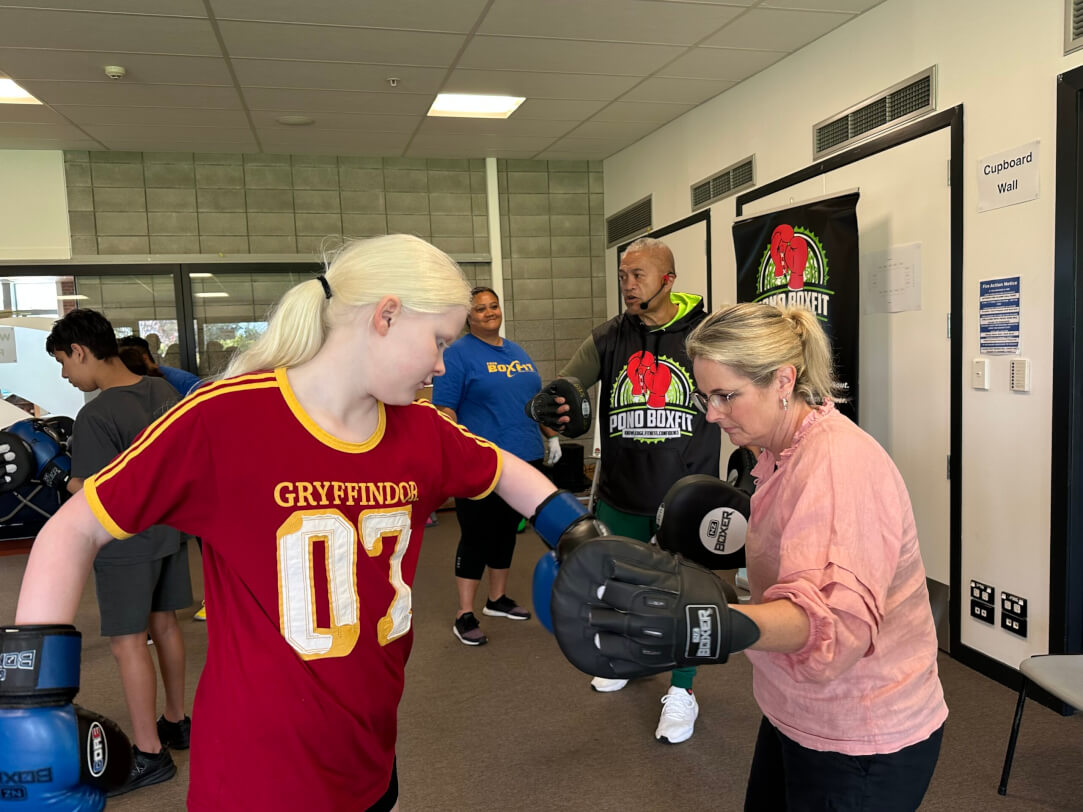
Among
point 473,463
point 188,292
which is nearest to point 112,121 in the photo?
point 188,292

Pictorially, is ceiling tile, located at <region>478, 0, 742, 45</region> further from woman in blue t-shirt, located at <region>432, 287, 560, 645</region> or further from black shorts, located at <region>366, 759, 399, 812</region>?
black shorts, located at <region>366, 759, 399, 812</region>

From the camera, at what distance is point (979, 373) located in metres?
2.96

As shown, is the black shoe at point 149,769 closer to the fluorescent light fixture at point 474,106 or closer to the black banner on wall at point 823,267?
the black banner on wall at point 823,267

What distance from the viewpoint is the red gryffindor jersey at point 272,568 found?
1020mm

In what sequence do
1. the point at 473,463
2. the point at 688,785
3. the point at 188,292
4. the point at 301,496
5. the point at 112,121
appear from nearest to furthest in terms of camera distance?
the point at 301,496 → the point at 473,463 → the point at 688,785 → the point at 112,121 → the point at 188,292

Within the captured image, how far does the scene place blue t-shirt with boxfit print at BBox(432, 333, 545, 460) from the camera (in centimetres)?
348

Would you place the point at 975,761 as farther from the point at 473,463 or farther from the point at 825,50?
the point at 825,50

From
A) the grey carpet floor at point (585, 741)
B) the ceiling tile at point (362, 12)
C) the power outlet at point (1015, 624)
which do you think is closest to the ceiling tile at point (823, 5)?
the ceiling tile at point (362, 12)

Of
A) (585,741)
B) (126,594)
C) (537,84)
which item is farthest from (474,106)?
(585,741)

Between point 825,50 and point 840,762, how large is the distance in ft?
12.1

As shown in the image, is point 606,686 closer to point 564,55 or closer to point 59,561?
point 59,561

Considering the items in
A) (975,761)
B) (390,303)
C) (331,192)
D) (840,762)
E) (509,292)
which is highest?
(331,192)

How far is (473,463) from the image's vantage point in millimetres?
1277

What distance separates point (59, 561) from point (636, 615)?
71 centimetres
